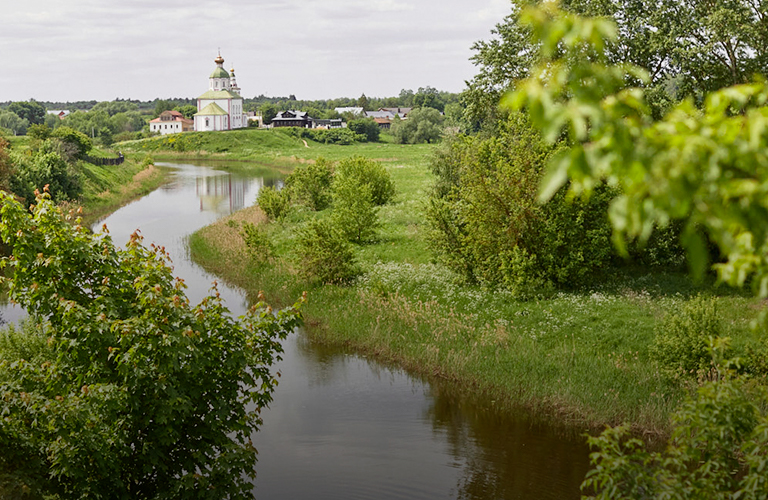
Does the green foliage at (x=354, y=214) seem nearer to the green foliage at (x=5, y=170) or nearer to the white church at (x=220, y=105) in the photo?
the green foliage at (x=5, y=170)

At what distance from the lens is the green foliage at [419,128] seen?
12412 centimetres

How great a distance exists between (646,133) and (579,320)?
17.3m

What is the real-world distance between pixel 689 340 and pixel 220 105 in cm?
15518

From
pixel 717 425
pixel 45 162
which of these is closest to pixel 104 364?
pixel 717 425

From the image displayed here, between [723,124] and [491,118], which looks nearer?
[723,124]

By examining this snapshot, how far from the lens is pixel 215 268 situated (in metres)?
32.6

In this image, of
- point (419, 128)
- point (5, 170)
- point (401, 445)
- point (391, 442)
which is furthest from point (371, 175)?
point (419, 128)

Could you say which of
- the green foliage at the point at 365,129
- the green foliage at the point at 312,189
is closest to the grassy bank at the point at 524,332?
the green foliage at the point at 312,189

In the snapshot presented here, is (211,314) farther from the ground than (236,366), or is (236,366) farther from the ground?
(211,314)

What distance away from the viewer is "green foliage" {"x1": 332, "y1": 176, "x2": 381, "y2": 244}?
1302 inches

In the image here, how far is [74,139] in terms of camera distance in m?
64.9

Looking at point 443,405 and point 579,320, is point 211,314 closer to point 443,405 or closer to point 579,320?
point 443,405

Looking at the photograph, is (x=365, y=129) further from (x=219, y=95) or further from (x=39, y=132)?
(x=39, y=132)

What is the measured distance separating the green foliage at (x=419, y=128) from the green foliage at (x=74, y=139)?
6809 centimetres
